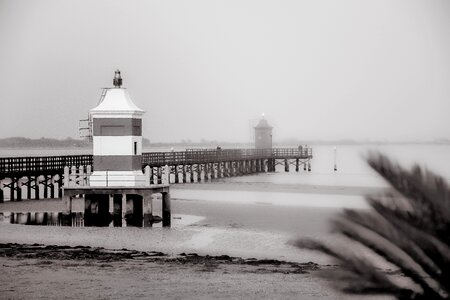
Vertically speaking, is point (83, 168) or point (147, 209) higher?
point (83, 168)

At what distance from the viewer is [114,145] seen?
816 inches

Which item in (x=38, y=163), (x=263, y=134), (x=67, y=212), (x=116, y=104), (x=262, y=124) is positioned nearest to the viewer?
(x=116, y=104)

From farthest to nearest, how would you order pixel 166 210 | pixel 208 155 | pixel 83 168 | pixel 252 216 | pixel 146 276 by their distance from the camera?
1. pixel 208 155
2. pixel 83 168
3. pixel 252 216
4. pixel 166 210
5. pixel 146 276

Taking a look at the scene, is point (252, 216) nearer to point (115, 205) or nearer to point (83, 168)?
point (115, 205)

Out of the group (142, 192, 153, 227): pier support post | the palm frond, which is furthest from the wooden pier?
the palm frond

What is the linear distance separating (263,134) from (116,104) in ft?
135

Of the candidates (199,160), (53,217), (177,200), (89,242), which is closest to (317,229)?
(89,242)

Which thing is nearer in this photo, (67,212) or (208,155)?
(67,212)

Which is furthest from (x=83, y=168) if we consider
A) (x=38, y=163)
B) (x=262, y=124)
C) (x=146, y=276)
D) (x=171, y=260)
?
(x=262, y=124)

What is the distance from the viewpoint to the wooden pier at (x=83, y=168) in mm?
28438

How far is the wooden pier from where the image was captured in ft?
93.3

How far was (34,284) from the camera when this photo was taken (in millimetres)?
11391

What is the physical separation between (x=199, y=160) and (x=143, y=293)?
3667cm

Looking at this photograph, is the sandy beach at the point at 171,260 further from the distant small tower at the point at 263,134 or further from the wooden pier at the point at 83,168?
the distant small tower at the point at 263,134
